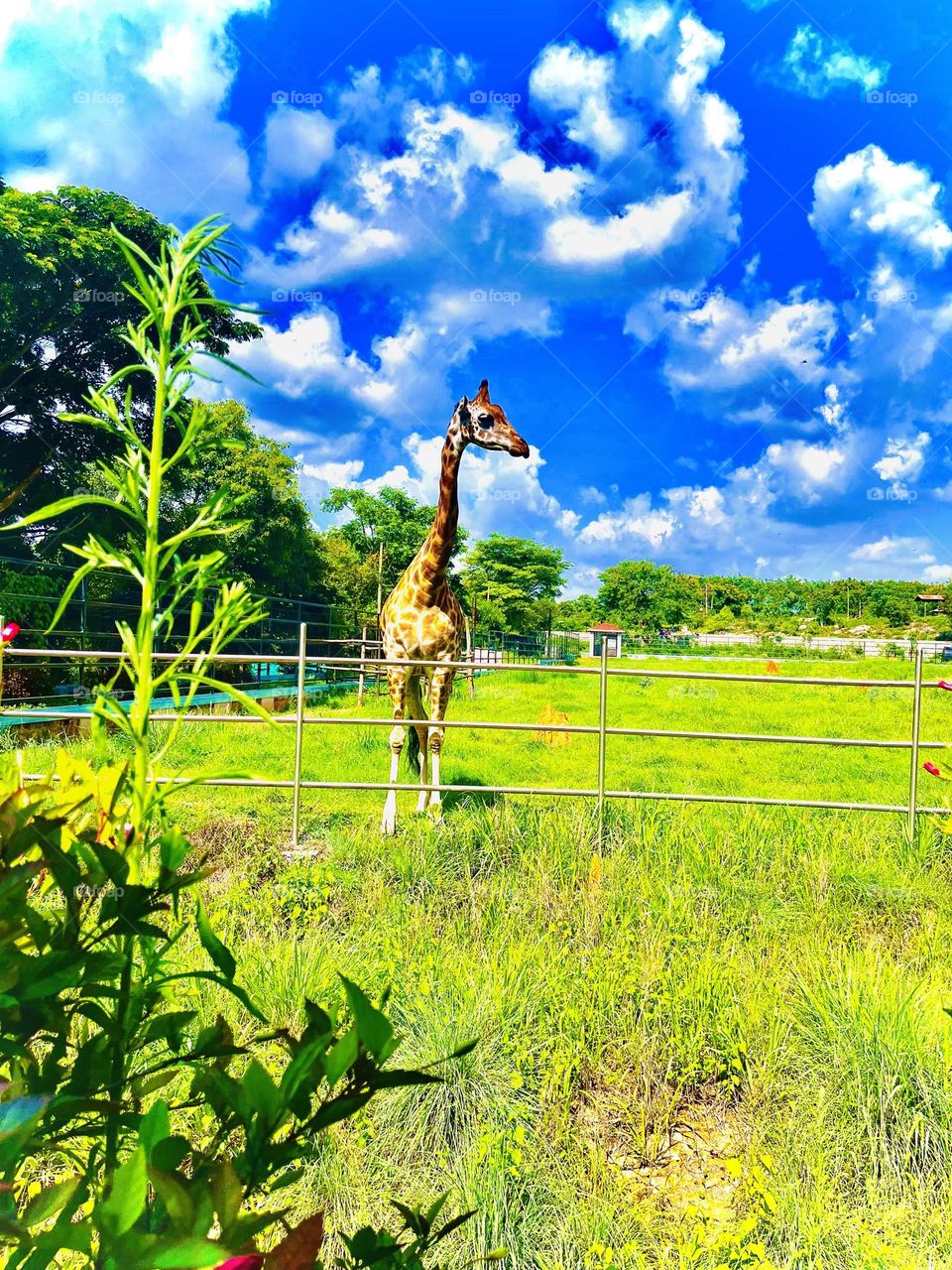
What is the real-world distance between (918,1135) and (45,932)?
2.59 meters

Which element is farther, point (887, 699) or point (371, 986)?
point (887, 699)

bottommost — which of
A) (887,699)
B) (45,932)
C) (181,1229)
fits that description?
(887,699)

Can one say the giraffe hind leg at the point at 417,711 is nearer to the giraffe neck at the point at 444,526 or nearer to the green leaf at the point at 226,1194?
the giraffe neck at the point at 444,526

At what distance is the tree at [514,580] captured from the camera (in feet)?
132

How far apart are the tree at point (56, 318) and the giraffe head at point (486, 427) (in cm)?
1024

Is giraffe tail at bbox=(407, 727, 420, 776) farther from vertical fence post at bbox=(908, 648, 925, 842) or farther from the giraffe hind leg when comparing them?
vertical fence post at bbox=(908, 648, 925, 842)

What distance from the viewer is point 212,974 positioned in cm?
56

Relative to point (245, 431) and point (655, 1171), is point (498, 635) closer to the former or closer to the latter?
point (245, 431)

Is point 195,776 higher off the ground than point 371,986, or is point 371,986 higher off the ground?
point 195,776

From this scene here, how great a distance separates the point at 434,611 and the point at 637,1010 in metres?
3.20

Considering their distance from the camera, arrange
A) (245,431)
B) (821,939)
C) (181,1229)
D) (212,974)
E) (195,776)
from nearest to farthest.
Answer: (181,1229) → (212,974) → (195,776) → (821,939) → (245,431)

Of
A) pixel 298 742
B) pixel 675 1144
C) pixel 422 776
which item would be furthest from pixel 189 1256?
pixel 422 776

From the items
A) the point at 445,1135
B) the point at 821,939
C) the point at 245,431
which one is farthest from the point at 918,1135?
the point at 245,431

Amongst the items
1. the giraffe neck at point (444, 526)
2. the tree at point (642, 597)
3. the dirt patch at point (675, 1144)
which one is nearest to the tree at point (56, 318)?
the giraffe neck at point (444, 526)
